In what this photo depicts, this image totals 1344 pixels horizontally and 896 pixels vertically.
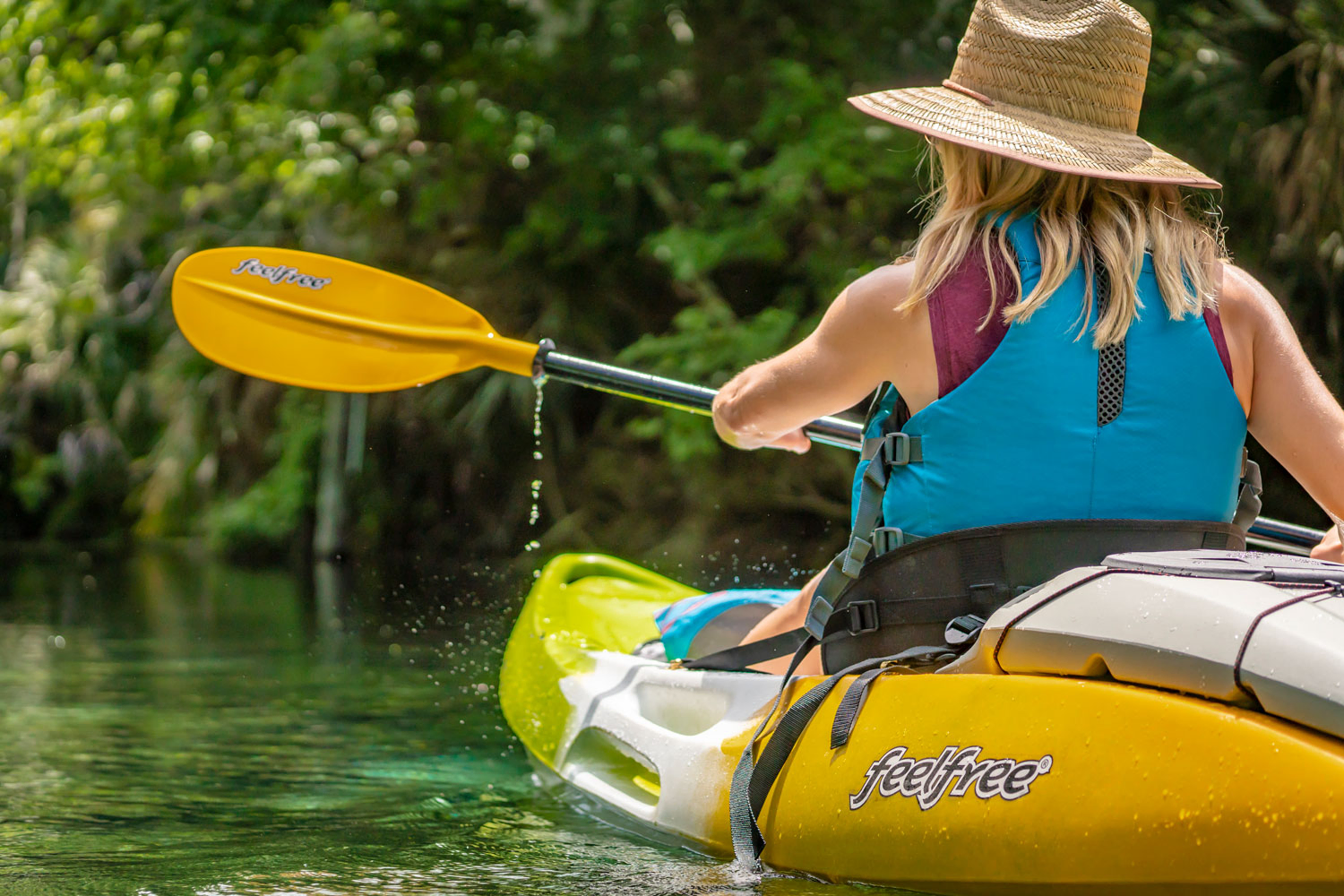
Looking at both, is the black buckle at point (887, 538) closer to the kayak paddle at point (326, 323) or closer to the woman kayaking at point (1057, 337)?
the woman kayaking at point (1057, 337)

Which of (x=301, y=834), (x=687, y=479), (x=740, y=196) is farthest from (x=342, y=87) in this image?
(x=301, y=834)

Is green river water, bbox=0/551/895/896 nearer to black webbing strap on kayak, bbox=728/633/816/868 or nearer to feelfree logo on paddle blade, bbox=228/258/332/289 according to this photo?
black webbing strap on kayak, bbox=728/633/816/868

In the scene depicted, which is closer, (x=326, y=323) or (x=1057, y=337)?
(x=1057, y=337)

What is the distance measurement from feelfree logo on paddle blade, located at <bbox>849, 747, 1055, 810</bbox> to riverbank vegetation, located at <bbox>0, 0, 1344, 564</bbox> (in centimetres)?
532

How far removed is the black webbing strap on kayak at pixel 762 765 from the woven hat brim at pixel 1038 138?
67cm

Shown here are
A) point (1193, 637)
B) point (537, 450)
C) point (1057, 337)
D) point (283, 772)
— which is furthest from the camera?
point (537, 450)

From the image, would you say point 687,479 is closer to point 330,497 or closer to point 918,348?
point 330,497

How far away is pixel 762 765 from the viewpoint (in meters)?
1.97

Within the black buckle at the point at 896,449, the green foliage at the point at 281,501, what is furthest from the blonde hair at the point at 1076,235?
the green foliage at the point at 281,501

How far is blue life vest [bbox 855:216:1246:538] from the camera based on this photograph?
172cm

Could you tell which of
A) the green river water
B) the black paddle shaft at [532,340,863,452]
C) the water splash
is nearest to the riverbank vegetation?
the water splash

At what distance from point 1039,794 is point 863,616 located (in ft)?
1.38

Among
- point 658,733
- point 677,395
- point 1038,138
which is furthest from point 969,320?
point 677,395

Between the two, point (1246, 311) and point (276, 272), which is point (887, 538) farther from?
point (276, 272)
